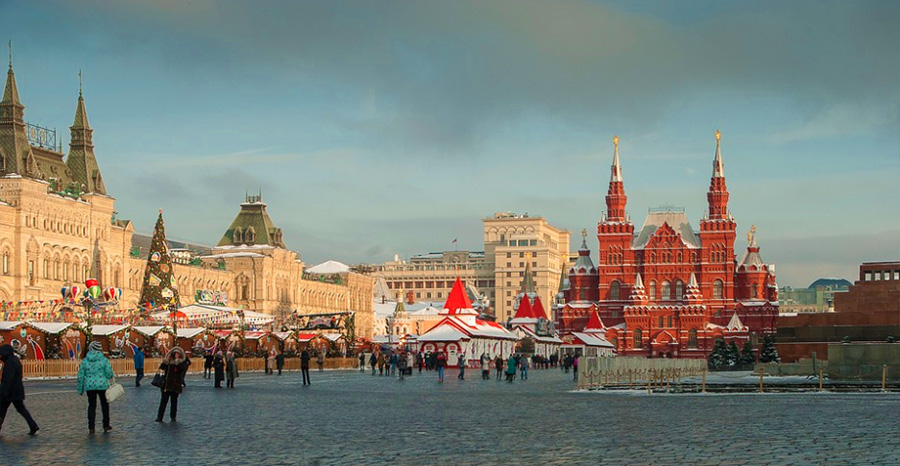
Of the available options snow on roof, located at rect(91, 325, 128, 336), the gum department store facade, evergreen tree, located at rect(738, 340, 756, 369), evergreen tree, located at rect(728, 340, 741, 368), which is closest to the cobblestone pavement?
snow on roof, located at rect(91, 325, 128, 336)

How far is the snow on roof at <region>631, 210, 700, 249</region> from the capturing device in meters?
123

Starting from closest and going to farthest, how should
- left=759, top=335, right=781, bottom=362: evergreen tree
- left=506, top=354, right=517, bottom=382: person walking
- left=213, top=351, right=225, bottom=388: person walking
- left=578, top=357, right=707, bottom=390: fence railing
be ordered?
left=213, top=351, right=225, bottom=388: person walking → left=578, top=357, right=707, bottom=390: fence railing → left=506, top=354, right=517, bottom=382: person walking → left=759, top=335, right=781, bottom=362: evergreen tree

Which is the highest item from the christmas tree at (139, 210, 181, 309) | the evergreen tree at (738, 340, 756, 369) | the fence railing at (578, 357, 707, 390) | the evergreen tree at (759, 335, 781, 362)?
the christmas tree at (139, 210, 181, 309)

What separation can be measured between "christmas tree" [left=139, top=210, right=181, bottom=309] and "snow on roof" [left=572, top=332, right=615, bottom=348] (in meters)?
50.4

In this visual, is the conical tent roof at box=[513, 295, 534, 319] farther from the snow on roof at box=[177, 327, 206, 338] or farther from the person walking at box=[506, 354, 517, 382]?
the person walking at box=[506, 354, 517, 382]

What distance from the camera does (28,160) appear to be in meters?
82.8

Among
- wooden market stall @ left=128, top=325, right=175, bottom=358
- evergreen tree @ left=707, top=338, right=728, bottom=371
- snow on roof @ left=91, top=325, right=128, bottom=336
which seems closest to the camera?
snow on roof @ left=91, top=325, right=128, bottom=336

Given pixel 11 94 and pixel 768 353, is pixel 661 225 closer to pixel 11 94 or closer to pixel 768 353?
pixel 768 353

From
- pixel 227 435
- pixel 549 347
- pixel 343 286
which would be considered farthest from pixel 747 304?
pixel 227 435

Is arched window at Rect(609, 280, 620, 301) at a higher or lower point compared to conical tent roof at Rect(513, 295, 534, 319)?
higher

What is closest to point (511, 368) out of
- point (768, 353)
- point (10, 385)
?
point (10, 385)

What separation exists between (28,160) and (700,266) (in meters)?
64.6

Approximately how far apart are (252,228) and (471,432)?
336 ft

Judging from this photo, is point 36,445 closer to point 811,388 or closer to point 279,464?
point 279,464
